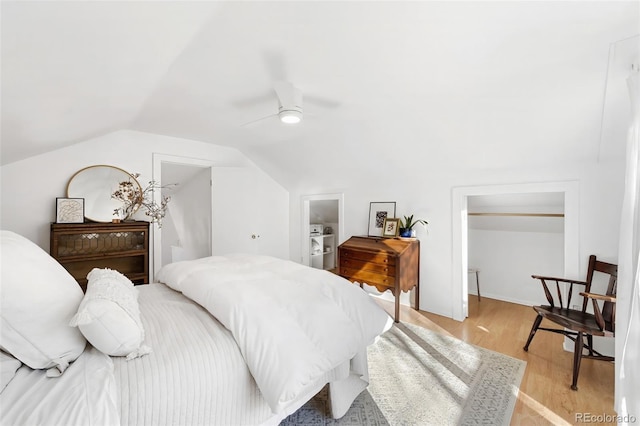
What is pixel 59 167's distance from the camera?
110 inches

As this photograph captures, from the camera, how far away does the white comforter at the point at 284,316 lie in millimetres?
1150

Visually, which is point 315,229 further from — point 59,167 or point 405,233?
point 59,167

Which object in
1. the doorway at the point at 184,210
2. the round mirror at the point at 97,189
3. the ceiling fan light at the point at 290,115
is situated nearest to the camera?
the ceiling fan light at the point at 290,115

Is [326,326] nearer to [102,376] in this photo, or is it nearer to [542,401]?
[102,376]

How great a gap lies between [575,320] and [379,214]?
2114mm

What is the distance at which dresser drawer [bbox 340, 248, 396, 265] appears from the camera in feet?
9.82

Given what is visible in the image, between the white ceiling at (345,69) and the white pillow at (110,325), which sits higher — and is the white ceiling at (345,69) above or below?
above

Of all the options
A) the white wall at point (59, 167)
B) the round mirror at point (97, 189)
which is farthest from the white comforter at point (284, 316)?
the white wall at point (59, 167)

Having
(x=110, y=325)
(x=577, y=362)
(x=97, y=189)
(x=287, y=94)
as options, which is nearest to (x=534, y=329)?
(x=577, y=362)

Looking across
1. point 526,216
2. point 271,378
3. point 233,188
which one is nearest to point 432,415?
point 271,378

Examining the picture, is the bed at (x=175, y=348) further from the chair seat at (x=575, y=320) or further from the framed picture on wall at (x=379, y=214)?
the framed picture on wall at (x=379, y=214)

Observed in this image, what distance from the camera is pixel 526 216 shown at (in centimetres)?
336

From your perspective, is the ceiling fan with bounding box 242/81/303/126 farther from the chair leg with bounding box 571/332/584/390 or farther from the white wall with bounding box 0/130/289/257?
the chair leg with bounding box 571/332/584/390

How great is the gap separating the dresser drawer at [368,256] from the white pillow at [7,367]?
272 centimetres
